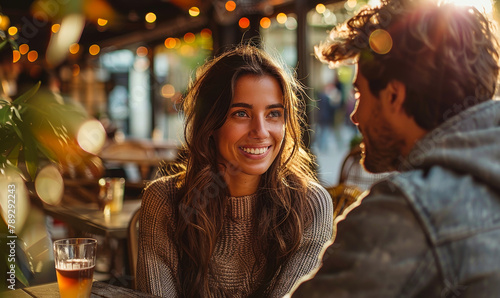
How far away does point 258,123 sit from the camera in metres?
1.73

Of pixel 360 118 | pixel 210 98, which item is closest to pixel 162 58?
pixel 210 98

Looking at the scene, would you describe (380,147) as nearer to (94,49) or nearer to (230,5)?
(230,5)

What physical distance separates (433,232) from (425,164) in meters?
0.11

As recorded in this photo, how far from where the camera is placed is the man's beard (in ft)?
3.04

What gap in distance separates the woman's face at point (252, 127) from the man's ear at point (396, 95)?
0.83 metres

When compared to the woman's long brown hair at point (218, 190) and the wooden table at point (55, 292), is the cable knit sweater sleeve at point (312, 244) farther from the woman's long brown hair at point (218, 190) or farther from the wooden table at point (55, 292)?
the wooden table at point (55, 292)

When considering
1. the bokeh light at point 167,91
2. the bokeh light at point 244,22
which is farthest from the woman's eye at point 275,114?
the bokeh light at point 167,91

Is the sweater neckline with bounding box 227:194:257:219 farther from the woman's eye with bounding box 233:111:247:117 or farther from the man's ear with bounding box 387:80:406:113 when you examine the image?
the man's ear with bounding box 387:80:406:113

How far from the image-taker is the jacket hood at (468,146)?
73cm

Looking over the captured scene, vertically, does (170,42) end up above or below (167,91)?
above

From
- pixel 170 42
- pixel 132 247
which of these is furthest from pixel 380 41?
pixel 170 42

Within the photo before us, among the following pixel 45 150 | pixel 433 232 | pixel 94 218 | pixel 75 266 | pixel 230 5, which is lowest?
pixel 94 218

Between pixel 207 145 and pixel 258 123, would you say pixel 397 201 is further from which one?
pixel 207 145

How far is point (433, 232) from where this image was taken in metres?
0.71
